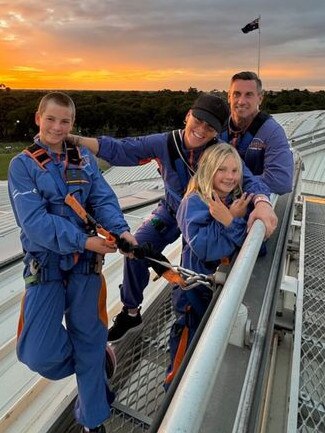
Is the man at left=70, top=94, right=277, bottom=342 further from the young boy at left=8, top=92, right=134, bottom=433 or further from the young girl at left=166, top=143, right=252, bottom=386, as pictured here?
the young boy at left=8, top=92, right=134, bottom=433

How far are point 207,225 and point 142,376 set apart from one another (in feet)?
4.06

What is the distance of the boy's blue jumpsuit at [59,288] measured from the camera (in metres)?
2.38

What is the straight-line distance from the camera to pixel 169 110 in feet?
288

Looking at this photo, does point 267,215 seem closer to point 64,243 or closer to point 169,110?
point 64,243

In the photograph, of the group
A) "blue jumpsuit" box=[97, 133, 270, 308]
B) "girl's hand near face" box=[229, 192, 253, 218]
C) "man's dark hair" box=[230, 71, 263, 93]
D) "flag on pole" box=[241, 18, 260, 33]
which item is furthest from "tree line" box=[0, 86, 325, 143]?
"girl's hand near face" box=[229, 192, 253, 218]

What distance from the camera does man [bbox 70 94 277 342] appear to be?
124 inches

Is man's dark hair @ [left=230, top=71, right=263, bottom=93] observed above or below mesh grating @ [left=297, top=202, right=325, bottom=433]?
above

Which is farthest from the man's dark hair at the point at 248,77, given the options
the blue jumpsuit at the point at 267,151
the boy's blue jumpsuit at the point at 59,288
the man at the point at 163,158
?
the boy's blue jumpsuit at the point at 59,288

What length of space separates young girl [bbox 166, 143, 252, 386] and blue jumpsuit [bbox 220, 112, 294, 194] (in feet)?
2.61

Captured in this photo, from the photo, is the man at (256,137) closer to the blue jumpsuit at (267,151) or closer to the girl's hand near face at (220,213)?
the blue jumpsuit at (267,151)

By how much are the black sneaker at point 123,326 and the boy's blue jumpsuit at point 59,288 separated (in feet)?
2.25

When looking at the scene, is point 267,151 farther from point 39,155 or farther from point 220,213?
point 39,155

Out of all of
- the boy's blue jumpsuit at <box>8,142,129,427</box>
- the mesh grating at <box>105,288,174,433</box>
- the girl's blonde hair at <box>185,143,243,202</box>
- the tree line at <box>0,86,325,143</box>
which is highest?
the girl's blonde hair at <box>185,143,243,202</box>

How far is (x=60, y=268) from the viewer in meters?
2.52
